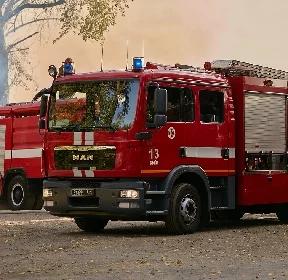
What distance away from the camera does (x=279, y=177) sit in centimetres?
1638

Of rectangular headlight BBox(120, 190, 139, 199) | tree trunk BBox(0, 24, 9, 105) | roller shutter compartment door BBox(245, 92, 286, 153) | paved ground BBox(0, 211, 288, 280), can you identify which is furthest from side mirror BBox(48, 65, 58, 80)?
tree trunk BBox(0, 24, 9, 105)

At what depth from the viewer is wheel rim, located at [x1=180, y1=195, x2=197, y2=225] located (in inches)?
569

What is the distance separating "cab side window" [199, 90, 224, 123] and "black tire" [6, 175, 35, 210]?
754 centimetres

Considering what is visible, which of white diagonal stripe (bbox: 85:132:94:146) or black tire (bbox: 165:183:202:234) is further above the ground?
white diagonal stripe (bbox: 85:132:94:146)

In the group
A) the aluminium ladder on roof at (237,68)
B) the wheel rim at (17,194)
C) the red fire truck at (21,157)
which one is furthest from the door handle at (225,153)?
the wheel rim at (17,194)

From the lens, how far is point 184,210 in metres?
14.5

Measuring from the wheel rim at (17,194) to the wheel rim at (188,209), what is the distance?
25.8 feet

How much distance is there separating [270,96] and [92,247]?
5.21 meters

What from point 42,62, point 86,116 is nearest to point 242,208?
point 86,116

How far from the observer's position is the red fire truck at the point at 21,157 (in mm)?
21531

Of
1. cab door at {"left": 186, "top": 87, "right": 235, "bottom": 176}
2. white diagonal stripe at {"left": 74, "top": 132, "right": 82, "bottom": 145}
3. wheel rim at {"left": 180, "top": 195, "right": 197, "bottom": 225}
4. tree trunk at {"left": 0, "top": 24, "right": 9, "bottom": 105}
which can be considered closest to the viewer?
white diagonal stripe at {"left": 74, "top": 132, "right": 82, "bottom": 145}

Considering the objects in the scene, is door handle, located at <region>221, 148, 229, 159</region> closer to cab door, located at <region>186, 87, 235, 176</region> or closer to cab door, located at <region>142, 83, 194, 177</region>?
cab door, located at <region>186, 87, 235, 176</region>

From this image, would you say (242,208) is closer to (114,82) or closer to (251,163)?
(251,163)

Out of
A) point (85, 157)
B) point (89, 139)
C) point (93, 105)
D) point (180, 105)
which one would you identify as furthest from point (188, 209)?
point (93, 105)
